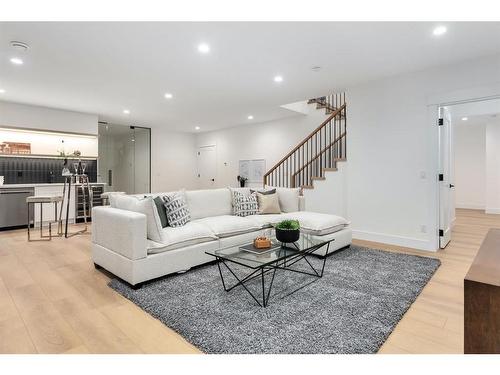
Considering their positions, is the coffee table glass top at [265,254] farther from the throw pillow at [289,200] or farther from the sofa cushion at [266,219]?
the throw pillow at [289,200]

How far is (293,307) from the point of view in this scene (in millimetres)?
2273

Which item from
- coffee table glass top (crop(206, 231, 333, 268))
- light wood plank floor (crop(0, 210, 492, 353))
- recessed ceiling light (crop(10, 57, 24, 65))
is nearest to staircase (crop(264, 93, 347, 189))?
coffee table glass top (crop(206, 231, 333, 268))

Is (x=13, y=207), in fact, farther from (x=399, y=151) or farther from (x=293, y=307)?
(x=399, y=151)

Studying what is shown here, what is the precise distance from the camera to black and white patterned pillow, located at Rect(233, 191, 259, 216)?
4.22 meters

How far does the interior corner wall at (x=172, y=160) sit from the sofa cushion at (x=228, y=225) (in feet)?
18.7

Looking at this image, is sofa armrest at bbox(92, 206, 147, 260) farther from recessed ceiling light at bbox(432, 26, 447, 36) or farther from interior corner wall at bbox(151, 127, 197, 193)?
interior corner wall at bbox(151, 127, 197, 193)

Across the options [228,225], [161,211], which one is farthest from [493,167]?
[161,211]

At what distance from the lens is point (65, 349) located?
1753 mm

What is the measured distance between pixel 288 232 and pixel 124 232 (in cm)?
161

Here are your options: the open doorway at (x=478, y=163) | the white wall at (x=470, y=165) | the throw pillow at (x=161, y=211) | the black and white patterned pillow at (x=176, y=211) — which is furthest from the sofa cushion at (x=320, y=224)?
the white wall at (x=470, y=165)

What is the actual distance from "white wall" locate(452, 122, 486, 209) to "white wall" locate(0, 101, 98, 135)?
9.87 m

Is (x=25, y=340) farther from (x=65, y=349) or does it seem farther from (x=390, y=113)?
(x=390, y=113)
